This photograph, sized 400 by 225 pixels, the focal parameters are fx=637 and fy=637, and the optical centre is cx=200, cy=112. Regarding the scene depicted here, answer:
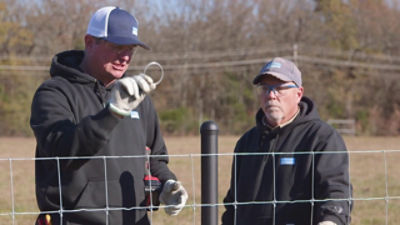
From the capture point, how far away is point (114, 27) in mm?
3312

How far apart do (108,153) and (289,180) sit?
1072 mm

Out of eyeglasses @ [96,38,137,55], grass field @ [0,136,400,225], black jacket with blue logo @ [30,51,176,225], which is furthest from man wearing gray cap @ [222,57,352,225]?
eyeglasses @ [96,38,137,55]

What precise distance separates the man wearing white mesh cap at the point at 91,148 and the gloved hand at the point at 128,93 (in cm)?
27

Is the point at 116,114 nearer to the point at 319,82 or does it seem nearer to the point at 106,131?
the point at 106,131

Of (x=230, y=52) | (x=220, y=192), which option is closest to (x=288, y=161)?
(x=220, y=192)

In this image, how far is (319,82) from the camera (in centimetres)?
4684

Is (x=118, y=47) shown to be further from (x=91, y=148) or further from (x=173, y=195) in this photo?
(x=173, y=195)

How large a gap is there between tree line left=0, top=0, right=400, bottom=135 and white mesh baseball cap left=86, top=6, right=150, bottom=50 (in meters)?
34.6

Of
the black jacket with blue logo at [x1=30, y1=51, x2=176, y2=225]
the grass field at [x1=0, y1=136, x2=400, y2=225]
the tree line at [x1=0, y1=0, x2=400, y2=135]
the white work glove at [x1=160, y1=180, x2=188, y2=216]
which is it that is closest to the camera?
the black jacket with blue logo at [x1=30, y1=51, x2=176, y2=225]

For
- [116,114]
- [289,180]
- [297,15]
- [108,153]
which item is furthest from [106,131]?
[297,15]

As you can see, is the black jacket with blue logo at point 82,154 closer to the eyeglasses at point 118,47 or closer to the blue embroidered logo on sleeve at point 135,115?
the blue embroidered logo on sleeve at point 135,115

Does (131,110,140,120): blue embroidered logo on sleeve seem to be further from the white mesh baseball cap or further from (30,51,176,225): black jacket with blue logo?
the white mesh baseball cap

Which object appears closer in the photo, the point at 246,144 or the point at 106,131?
the point at 106,131

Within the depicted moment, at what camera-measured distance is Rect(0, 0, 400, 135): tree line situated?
136 ft
